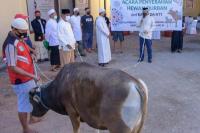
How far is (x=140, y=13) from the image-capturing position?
11844mm

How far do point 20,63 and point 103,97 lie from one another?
1749 millimetres

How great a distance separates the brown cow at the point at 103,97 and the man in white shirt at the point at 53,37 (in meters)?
5.57

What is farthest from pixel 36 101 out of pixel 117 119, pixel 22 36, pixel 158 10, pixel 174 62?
pixel 158 10

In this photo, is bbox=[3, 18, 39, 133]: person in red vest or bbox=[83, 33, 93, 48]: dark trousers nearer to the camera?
bbox=[3, 18, 39, 133]: person in red vest

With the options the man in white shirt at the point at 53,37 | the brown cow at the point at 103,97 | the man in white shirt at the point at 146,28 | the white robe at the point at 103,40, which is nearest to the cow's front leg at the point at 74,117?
the brown cow at the point at 103,97

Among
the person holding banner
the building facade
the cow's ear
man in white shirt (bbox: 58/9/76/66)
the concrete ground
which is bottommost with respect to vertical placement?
the concrete ground

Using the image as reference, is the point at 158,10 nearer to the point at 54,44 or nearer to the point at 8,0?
the point at 54,44

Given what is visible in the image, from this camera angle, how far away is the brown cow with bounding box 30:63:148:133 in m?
3.55

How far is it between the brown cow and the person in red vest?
90 centimetres

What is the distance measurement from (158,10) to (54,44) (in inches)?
164

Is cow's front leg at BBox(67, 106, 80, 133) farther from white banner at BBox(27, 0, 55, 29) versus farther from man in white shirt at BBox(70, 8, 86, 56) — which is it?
white banner at BBox(27, 0, 55, 29)

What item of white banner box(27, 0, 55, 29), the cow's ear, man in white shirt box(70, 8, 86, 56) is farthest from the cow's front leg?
white banner box(27, 0, 55, 29)

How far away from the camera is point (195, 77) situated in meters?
8.65

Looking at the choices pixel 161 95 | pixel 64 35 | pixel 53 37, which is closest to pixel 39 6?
pixel 53 37
